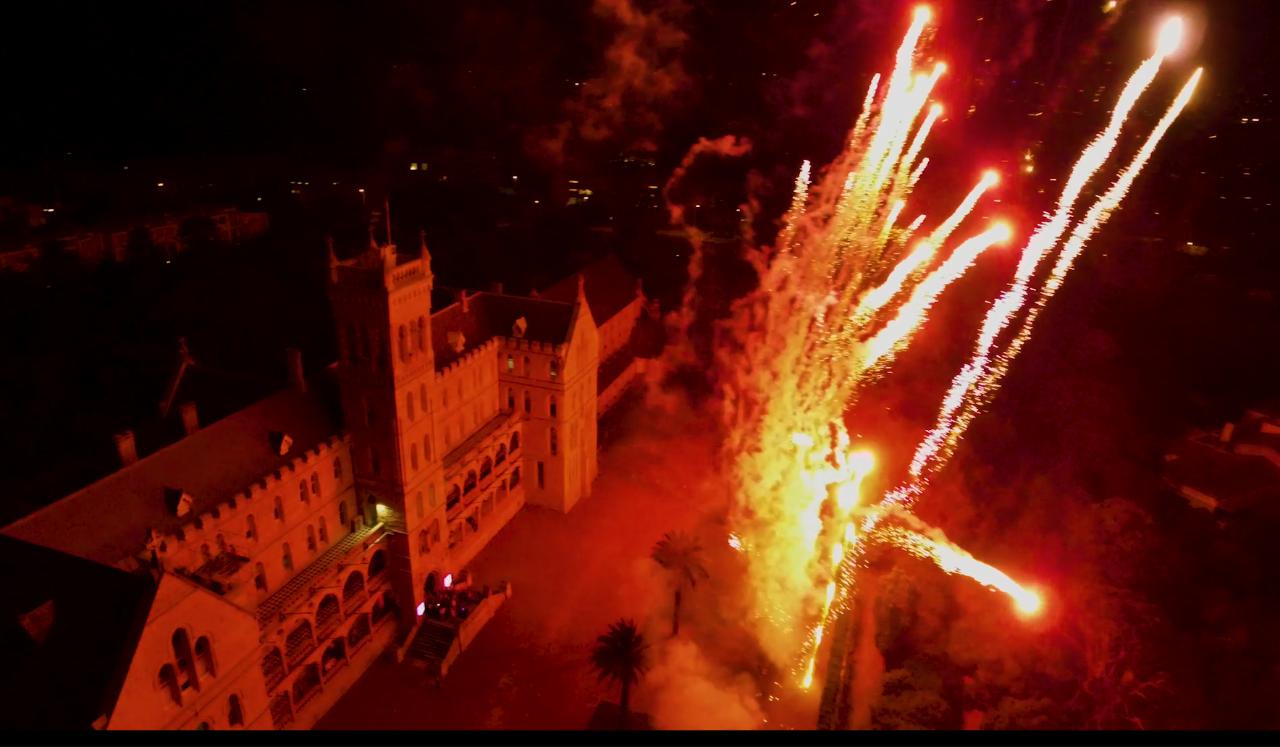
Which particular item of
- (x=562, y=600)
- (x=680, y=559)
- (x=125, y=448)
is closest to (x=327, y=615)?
(x=125, y=448)

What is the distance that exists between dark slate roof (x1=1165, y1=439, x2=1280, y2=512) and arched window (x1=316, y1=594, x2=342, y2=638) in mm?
44832

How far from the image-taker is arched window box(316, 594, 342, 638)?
31575 mm

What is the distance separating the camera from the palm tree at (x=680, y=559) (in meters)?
35.9

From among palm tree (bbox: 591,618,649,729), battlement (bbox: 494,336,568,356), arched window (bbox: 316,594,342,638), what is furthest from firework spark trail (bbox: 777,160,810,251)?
arched window (bbox: 316,594,342,638)

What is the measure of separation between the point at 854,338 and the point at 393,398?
26.9 metres

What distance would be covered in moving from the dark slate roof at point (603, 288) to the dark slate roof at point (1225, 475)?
123 ft

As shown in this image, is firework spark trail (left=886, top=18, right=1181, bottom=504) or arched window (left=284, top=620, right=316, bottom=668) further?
firework spark trail (left=886, top=18, right=1181, bottom=504)

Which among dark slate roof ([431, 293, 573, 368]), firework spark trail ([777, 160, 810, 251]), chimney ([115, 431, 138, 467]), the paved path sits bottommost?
the paved path

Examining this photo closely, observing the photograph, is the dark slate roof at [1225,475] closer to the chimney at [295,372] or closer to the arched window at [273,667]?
the arched window at [273,667]

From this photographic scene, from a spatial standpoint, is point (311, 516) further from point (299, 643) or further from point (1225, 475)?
point (1225, 475)

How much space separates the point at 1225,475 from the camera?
140ft

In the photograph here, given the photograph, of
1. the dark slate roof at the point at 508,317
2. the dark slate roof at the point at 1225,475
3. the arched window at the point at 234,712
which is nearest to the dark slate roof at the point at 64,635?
the arched window at the point at 234,712

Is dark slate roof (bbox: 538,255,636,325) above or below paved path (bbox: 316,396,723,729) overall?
above

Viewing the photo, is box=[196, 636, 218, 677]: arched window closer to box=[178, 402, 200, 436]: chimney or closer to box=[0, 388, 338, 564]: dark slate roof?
box=[0, 388, 338, 564]: dark slate roof
